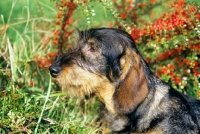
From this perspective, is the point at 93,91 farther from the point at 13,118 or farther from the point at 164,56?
the point at 164,56

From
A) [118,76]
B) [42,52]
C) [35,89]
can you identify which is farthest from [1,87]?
[118,76]

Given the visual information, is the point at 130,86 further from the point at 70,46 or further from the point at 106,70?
the point at 70,46

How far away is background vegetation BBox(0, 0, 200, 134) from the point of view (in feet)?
16.6

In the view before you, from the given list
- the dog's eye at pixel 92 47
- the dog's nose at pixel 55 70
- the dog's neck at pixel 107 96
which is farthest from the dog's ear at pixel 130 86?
the dog's nose at pixel 55 70

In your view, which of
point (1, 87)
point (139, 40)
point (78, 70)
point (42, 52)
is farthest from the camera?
→ point (42, 52)

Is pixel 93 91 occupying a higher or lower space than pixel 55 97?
higher

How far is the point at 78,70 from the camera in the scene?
4551mm

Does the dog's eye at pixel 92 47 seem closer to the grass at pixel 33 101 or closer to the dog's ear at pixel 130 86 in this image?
the dog's ear at pixel 130 86

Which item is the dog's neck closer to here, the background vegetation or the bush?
the background vegetation

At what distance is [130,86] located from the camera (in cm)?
438

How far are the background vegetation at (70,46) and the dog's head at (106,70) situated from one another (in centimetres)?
55

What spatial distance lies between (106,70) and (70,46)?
40.5 inches

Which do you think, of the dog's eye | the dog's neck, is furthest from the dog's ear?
the dog's eye

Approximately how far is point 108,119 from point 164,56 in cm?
183
